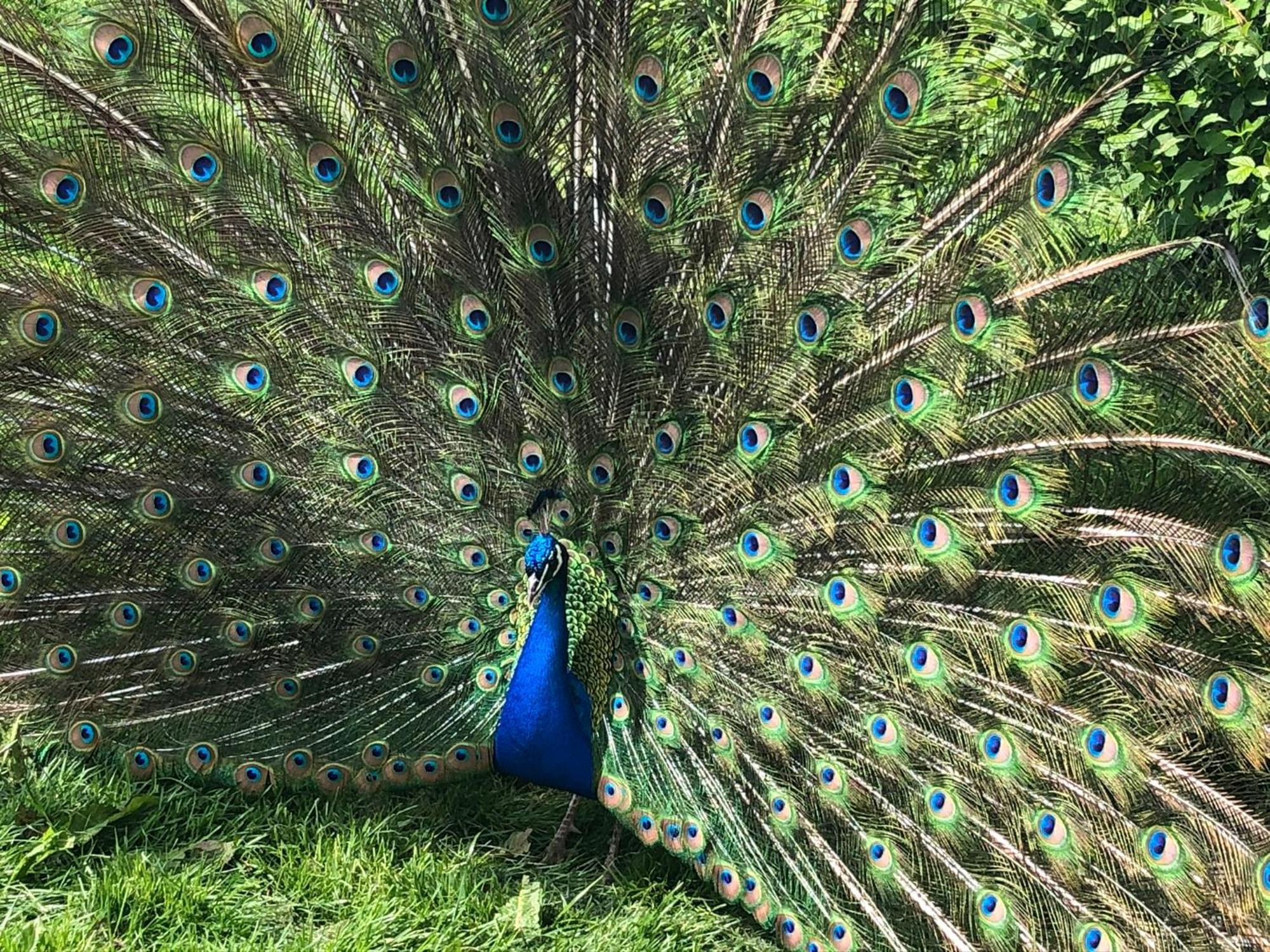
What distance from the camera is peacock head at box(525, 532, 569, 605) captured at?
106 inches

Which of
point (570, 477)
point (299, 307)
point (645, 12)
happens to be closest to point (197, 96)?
point (299, 307)

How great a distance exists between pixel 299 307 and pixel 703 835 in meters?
1.55

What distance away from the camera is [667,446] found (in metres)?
2.77

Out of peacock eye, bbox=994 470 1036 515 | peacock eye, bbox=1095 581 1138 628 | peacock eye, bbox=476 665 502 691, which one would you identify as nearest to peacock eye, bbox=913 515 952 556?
peacock eye, bbox=994 470 1036 515

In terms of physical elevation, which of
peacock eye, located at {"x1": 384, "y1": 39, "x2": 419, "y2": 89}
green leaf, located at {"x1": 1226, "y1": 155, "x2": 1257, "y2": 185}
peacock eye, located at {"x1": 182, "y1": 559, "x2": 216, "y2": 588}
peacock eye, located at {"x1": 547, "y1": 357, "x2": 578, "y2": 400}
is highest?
green leaf, located at {"x1": 1226, "y1": 155, "x2": 1257, "y2": 185}

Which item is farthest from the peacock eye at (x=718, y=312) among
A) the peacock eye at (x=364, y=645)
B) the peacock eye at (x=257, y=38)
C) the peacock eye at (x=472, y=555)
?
the peacock eye at (x=364, y=645)

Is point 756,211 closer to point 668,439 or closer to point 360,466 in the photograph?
point 668,439

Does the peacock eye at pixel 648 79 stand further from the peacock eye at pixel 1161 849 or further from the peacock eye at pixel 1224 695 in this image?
the peacock eye at pixel 1161 849

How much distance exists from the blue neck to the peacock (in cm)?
1

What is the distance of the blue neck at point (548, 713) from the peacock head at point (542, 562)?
1.7 inches

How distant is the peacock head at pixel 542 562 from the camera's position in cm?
270

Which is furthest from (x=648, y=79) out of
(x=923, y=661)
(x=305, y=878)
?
(x=305, y=878)

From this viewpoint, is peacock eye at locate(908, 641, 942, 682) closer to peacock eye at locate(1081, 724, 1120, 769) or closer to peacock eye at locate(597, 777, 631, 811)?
peacock eye at locate(1081, 724, 1120, 769)

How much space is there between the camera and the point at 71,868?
116 inches
